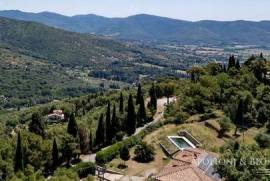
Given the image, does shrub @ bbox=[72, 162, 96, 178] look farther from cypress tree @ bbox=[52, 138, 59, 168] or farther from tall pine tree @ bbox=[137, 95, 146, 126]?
tall pine tree @ bbox=[137, 95, 146, 126]

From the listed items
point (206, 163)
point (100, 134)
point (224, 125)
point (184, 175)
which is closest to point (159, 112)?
point (100, 134)

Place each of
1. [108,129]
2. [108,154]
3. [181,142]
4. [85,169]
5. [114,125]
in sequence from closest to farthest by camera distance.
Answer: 1. [85,169]
2. [108,154]
3. [181,142]
4. [108,129]
5. [114,125]

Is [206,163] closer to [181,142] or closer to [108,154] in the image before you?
[181,142]

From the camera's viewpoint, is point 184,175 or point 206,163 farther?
point 206,163

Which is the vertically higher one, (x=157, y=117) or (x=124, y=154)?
(x=124, y=154)

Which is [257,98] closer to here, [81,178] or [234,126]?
[234,126]

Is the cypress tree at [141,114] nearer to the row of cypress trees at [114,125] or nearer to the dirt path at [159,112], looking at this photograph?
the dirt path at [159,112]
